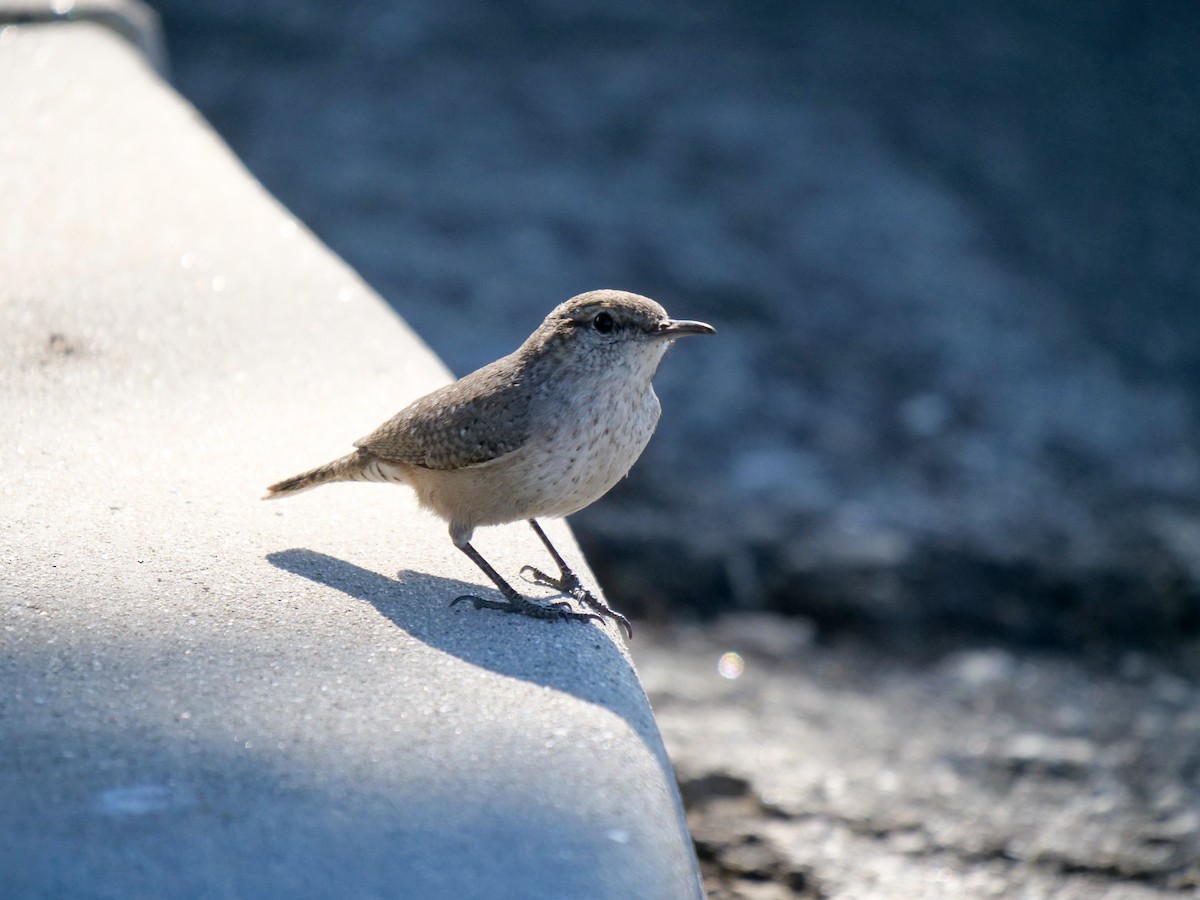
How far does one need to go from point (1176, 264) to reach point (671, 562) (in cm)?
471

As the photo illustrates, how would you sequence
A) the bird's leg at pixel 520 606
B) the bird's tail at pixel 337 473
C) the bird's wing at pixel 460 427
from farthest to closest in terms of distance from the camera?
the bird's tail at pixel 337 473 < the bird's wing at pixel 460 427 < the bird's leg at pixel 520 606

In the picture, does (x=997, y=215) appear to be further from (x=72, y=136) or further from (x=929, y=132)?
(x=72, y=136)

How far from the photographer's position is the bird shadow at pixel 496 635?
2.90m

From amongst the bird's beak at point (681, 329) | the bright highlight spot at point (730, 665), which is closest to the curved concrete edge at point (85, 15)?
the bright highlight spot at point (730, 665)

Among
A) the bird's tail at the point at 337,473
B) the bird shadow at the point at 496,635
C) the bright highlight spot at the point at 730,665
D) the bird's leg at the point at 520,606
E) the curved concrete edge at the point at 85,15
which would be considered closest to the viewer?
the bird shadow at the point at 496,635

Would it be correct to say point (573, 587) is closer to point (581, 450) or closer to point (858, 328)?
point (581, 450)

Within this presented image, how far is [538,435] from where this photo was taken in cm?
334

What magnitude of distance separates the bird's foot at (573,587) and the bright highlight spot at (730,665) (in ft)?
7.64

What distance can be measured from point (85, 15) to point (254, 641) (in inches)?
214

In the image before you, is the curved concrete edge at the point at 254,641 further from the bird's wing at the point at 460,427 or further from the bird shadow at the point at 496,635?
the bird's wing at the point at 460,427

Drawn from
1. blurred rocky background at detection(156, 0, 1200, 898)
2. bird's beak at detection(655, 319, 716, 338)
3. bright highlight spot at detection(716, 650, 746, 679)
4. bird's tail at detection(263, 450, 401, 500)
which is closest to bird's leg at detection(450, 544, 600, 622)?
bird's tail at detection(263, 450, 401, 500)

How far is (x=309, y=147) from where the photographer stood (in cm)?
937

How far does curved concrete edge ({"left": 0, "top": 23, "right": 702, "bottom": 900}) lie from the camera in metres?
2.34

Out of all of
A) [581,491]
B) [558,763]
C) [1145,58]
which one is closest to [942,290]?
[1145,58]
